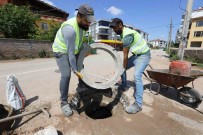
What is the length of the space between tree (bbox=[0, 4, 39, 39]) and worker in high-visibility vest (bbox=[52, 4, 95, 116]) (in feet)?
48.4

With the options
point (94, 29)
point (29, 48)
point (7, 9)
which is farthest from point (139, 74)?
point (94, 29)

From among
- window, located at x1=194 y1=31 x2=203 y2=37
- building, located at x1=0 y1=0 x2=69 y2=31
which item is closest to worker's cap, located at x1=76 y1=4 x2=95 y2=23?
building, located at x1=0 y1=0 x2=69 y2=31

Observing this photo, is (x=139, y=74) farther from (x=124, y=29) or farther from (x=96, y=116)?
(x=96, y=116)

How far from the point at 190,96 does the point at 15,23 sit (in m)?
16.4

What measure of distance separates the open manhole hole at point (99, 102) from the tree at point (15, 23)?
47.3 ft

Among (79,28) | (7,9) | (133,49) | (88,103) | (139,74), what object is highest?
(7,9)

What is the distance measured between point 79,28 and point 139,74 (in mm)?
1616

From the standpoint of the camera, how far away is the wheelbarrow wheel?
3747 millimetres

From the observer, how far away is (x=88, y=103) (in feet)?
13.2

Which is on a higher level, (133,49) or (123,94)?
(133,49)

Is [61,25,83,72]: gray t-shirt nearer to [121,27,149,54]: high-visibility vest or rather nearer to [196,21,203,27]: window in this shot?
[121,27,149,54]: high-visibility vest

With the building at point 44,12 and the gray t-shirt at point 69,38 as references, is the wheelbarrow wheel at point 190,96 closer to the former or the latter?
the gray t-shirt at point 69,38

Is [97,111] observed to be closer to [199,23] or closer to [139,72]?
[139,72]

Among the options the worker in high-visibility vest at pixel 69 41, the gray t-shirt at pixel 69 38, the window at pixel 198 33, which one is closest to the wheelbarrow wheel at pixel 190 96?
the worker in high-visibility vest at pixel 69 41
